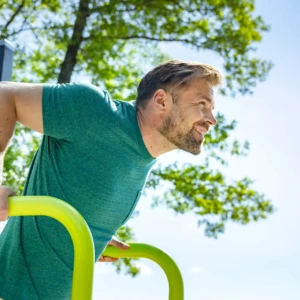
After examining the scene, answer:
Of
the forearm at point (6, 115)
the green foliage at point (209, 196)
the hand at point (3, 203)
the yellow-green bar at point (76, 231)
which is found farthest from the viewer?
the green foliage at point (209, 196)

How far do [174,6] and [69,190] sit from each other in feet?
18.8

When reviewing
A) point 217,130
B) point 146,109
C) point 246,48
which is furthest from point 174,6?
point 146,109

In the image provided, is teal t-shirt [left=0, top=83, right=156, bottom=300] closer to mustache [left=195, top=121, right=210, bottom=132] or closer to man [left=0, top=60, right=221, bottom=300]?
man [left=0, top=60, right=221, bottom=300]

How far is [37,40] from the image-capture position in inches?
279

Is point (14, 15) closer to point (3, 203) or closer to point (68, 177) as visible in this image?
point (68, 177)

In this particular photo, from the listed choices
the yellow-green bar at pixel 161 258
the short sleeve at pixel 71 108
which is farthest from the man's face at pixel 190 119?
the yellow-green bar at pixel 161 258

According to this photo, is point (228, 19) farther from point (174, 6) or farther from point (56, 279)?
point (56, 279)

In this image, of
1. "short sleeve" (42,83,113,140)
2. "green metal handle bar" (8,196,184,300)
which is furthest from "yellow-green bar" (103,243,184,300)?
"green metal handle bar" (8,196,184,300)

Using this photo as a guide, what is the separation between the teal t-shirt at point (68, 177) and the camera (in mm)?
1575

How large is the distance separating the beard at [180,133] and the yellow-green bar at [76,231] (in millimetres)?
525

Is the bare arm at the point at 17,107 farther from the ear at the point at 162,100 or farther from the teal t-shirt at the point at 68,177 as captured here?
the ear at the point at 162,100

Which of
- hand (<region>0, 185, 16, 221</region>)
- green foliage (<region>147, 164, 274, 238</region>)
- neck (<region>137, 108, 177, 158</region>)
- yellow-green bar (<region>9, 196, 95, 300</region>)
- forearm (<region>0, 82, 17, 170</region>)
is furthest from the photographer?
green foliage (<region>147, 164, 274, 238</region>)

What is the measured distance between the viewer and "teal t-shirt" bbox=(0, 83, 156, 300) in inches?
62.0

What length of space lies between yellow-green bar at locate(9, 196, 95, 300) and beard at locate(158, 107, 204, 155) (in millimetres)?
525
